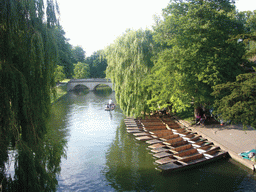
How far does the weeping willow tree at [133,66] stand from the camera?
1719cm

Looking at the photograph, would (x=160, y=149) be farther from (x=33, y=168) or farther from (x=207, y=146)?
(x=33, y=168)

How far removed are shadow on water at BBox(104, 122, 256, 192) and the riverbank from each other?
0.51 meters

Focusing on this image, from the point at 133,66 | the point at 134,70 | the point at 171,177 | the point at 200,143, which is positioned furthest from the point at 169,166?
the point at 133,66

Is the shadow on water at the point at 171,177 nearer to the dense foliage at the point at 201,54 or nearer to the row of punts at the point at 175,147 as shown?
the row of punts at the point at 175,147

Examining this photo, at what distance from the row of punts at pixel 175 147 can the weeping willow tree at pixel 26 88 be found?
5791 millimetres

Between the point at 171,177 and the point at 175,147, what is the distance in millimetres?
2776

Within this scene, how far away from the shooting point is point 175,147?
1228cm

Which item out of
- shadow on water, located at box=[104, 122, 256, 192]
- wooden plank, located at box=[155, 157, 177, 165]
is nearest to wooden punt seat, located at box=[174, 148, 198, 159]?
wooden plank, located at box=[155, 157, 177, 165]

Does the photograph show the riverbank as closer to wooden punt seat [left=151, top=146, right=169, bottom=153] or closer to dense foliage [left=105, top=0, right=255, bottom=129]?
dense foliage [left=105, top=0, right=255, bottom=129]

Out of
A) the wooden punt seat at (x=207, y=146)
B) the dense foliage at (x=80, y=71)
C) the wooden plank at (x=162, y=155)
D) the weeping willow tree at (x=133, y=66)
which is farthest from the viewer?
the dense foliage at (x=80, y=71)

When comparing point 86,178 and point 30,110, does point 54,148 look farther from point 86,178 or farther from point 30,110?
point 86,178

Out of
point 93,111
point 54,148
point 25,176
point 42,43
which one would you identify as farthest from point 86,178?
point 93,111

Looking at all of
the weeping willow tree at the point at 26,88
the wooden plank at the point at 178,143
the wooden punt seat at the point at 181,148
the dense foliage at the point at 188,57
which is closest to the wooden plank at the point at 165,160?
the wooden punt seat at the point at 181,148

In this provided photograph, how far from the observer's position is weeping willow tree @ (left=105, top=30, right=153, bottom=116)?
17188 millimetres
